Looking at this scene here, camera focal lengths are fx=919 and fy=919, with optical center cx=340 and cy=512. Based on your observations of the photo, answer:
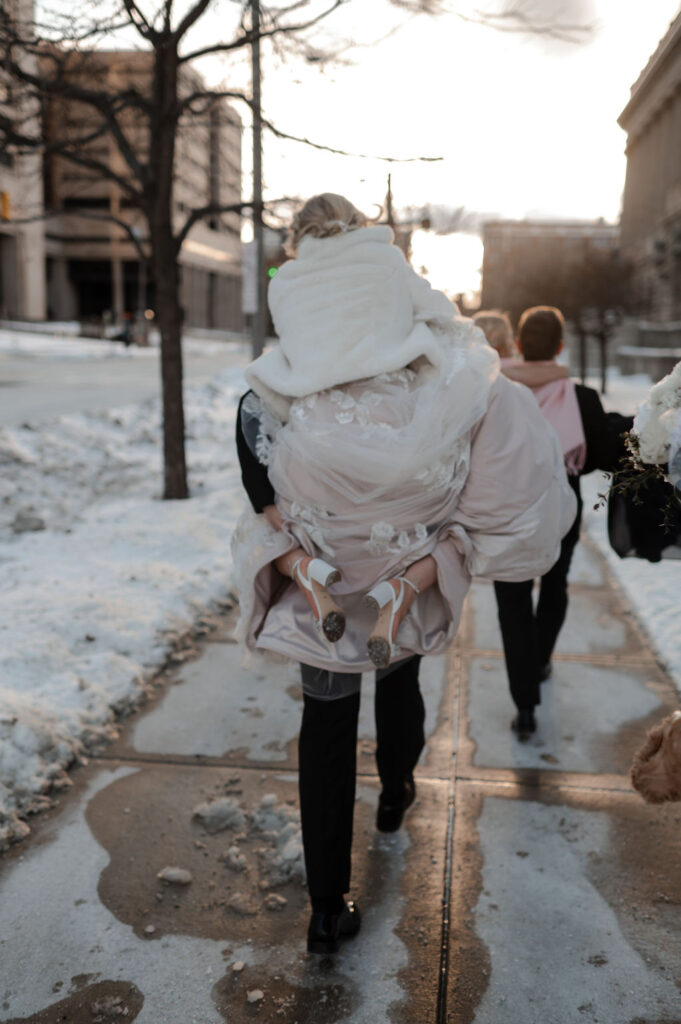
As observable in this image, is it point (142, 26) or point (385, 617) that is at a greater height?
point (142, 26)

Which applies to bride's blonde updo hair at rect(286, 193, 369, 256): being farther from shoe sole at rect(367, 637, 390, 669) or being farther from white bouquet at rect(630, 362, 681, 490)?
shoe sole at rect(367, 637, 390, 669)

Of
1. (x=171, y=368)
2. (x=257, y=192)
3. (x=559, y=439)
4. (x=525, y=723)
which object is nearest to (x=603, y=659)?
(x=525, y=723)

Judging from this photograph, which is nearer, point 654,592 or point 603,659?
point 603,659

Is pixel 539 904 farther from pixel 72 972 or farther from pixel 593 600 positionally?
pixel 593 600

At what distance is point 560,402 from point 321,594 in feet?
6.59

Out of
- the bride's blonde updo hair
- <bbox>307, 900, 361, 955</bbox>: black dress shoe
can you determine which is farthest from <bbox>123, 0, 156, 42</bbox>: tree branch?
<bbox>307, 900, 361, 955</bbox>: black dress shoe

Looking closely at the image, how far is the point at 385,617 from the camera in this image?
2311mm

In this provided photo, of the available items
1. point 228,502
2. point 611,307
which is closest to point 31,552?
point 228,502

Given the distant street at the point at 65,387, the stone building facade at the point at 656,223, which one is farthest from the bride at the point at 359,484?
the stone building facade at the point at 656,223

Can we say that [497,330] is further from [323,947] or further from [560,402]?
[323,947]

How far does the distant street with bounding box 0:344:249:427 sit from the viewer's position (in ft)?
42.9

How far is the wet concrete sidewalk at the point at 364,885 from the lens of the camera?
2385mm

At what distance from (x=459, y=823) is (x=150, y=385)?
55.8 ft

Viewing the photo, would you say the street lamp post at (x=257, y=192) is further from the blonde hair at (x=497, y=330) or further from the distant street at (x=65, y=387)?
the blonde hair at (x=497, y=330)
